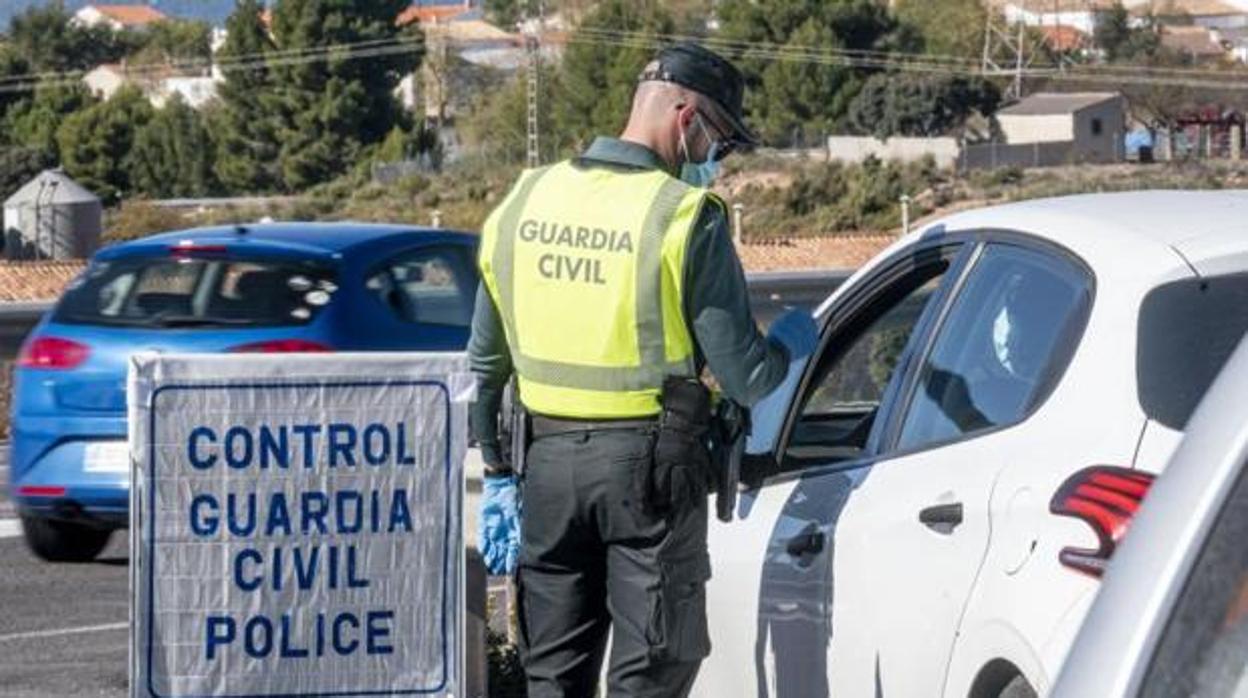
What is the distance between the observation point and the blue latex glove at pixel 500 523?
5879 millimetres

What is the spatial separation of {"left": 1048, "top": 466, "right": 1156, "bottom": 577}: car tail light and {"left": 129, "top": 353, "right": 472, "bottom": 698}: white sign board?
213 centimetres

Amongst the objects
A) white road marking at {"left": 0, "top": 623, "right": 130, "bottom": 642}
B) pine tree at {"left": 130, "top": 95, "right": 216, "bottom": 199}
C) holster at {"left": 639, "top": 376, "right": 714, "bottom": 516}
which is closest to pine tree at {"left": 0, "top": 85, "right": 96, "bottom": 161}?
pine tree at {"left": 130, "top": 95, "right": 216, "bottom": 199}

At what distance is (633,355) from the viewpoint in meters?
5.38

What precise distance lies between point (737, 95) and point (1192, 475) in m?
3.15

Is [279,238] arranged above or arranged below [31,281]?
above

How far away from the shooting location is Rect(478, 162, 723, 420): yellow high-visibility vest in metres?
5.33

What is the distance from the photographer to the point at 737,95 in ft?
18.5

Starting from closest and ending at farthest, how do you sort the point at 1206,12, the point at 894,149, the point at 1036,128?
the point at 1036,128 → the point at 894,149 → the point at 1206,12

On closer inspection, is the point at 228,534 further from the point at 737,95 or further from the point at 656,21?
the point at 656,21

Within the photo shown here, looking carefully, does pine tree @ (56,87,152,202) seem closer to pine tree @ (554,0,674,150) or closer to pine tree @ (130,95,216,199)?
pine tree @ (130,95,216,199)

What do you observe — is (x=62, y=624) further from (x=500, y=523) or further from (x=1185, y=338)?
(x=1185, y=338)

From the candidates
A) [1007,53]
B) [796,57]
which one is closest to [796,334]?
[796,57]

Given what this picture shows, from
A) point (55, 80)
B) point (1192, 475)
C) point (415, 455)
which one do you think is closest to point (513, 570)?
point (415, 455)

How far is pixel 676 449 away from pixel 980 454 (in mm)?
694
